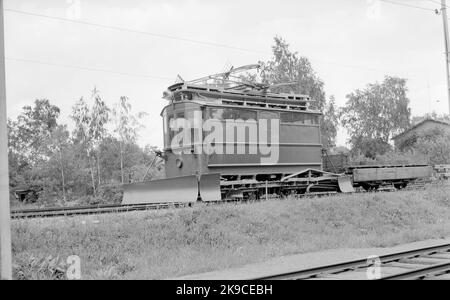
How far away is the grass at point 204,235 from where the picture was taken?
8148 millimetres

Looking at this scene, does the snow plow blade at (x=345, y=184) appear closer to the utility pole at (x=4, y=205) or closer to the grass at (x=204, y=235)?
the grass at (x=204, y=235)

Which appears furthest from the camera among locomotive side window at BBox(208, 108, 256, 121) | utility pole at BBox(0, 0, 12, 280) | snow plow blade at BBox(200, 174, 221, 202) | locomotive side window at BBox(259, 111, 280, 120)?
locomotive side window at BBox(259, 111, 280, 120)

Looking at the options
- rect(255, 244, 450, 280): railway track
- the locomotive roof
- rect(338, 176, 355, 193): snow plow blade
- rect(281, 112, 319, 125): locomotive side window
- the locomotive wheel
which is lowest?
rect(255, 244, 450, 280): railway track

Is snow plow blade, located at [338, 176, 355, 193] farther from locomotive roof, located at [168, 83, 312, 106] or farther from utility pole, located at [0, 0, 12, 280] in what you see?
utility pole, located at [0, 0, 12, 280]

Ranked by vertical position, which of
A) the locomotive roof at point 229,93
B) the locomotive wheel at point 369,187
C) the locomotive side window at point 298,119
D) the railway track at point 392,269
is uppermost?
the locomotive roof at point 229,93

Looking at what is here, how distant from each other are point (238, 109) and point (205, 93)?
1078mm

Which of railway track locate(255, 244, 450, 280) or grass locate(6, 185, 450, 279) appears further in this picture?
grass locate(6, 185, 450, 279)

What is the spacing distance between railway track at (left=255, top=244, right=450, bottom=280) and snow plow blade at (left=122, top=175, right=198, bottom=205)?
6.19 meters

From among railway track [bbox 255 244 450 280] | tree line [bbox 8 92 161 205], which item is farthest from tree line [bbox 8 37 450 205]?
railway track [bbox 255 244 450 280]

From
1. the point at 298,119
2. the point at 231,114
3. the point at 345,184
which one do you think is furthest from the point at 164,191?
the point at 345,184

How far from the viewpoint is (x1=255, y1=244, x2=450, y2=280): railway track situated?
272 inches

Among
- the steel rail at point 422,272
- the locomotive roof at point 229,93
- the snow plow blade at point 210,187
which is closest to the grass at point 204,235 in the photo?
the snow plow blade at point 210,187

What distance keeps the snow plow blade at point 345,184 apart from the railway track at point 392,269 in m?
8.30
